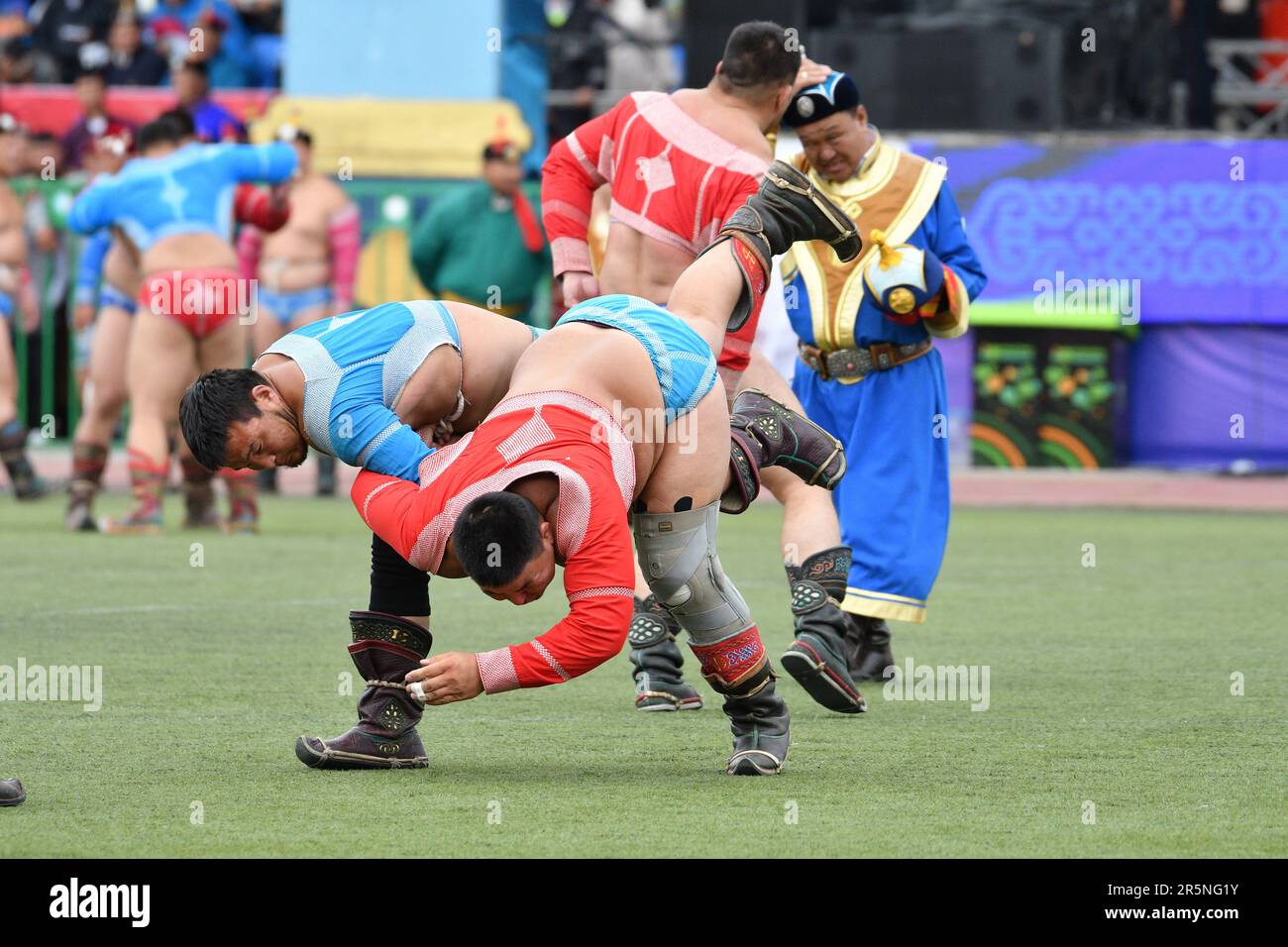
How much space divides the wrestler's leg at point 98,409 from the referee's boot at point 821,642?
688 cm

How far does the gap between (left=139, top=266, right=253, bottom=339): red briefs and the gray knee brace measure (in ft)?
22.3

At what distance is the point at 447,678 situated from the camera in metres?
4.94

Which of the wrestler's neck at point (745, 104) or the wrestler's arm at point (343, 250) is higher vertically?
the wrestler's neck at point (745, 104)

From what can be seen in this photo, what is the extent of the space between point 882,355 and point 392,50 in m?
13.7

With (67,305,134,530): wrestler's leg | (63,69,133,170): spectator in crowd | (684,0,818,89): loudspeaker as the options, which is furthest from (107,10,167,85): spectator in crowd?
(67,305,134,530): wrestler's leg

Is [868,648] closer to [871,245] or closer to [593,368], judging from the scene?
[871,245]

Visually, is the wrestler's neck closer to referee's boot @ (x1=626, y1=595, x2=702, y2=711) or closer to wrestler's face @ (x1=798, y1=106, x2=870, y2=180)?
wrestler's face @ (x1=798, y1=106, x2=870, y2=180)

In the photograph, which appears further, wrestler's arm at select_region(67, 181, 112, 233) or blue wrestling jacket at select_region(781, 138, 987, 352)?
wrestler's arm at select_region(67, 181, 112, 233)

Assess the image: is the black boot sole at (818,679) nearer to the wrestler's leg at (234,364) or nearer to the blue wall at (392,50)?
the wrestler's leg at (234,364)

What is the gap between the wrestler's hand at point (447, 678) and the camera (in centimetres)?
494

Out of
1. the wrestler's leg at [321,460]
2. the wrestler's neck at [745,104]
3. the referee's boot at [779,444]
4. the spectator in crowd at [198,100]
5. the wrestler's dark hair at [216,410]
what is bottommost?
the wrestler's leg at [321,460]

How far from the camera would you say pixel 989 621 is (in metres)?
9.02

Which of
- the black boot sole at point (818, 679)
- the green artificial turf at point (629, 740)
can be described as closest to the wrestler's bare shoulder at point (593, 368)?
the green artificial turf at point (629, 740)

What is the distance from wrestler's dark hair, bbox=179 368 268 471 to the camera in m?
5.18
